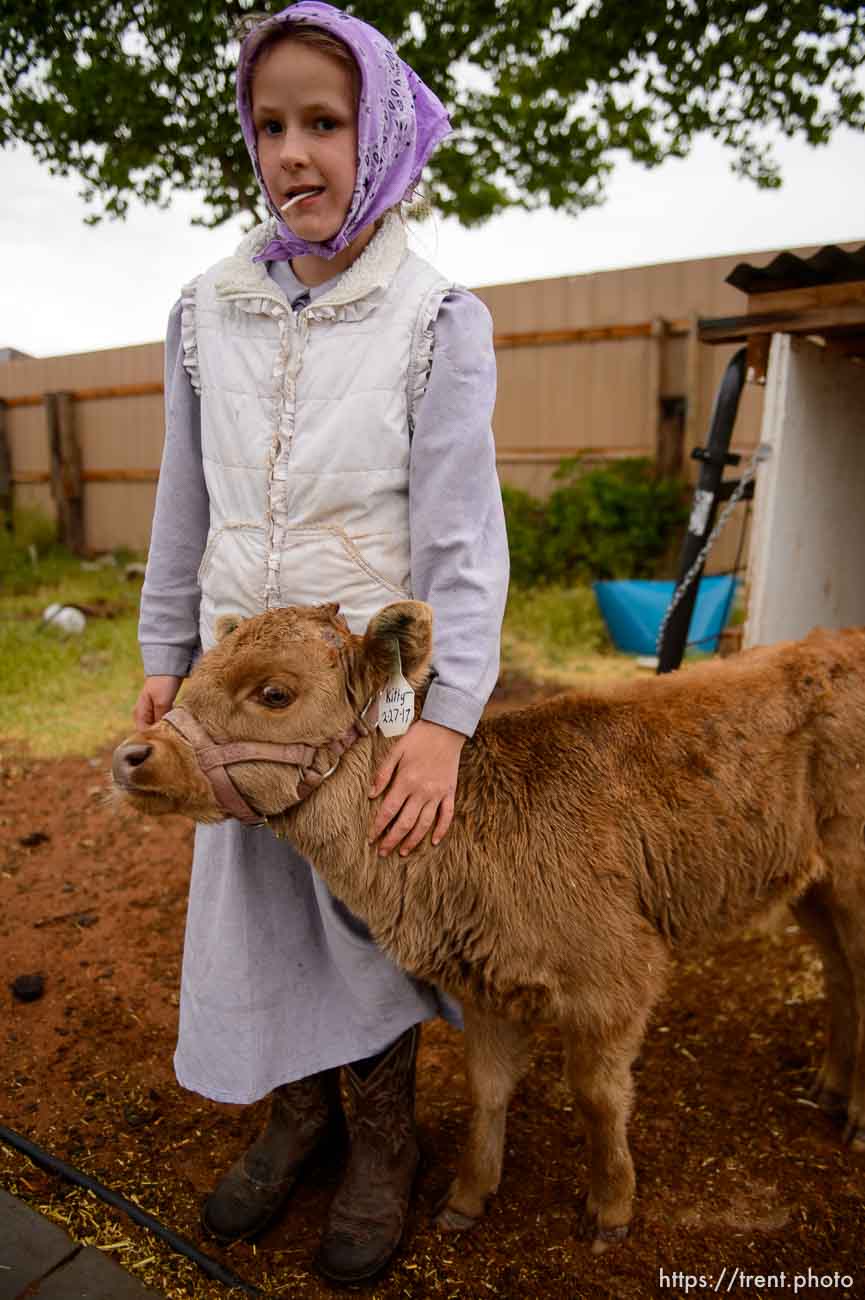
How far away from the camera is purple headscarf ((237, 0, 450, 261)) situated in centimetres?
199

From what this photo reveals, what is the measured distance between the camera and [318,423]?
7.14 ft

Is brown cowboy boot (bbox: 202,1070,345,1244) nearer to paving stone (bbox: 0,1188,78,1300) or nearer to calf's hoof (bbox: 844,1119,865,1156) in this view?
paving stone (bbox: 0,1188,78,1300)

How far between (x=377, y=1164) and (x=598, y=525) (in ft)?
26.2

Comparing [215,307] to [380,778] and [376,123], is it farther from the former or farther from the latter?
[380,778]

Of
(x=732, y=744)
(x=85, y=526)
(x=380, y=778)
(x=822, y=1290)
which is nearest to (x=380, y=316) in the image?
(x=380, y=778)

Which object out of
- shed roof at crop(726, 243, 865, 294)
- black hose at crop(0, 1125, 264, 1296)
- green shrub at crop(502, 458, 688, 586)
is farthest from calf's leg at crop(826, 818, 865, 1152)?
green shrub at crop(502, 458, 688, 586)

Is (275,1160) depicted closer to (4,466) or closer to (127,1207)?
(127,1207)

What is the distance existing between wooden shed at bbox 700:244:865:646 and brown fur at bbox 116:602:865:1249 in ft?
6.03

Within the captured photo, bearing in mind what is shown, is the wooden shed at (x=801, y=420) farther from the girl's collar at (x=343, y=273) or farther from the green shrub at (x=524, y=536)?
the green shrub at (x=524, y=536)

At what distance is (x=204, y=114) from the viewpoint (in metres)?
8.29

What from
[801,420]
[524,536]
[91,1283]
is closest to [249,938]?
[91,1283]

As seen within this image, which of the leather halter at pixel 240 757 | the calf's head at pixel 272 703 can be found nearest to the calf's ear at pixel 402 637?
the calf's head at pixel 272 703

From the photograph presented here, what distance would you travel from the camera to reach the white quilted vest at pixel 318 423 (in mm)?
2162

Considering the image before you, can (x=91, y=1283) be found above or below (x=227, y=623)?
below
